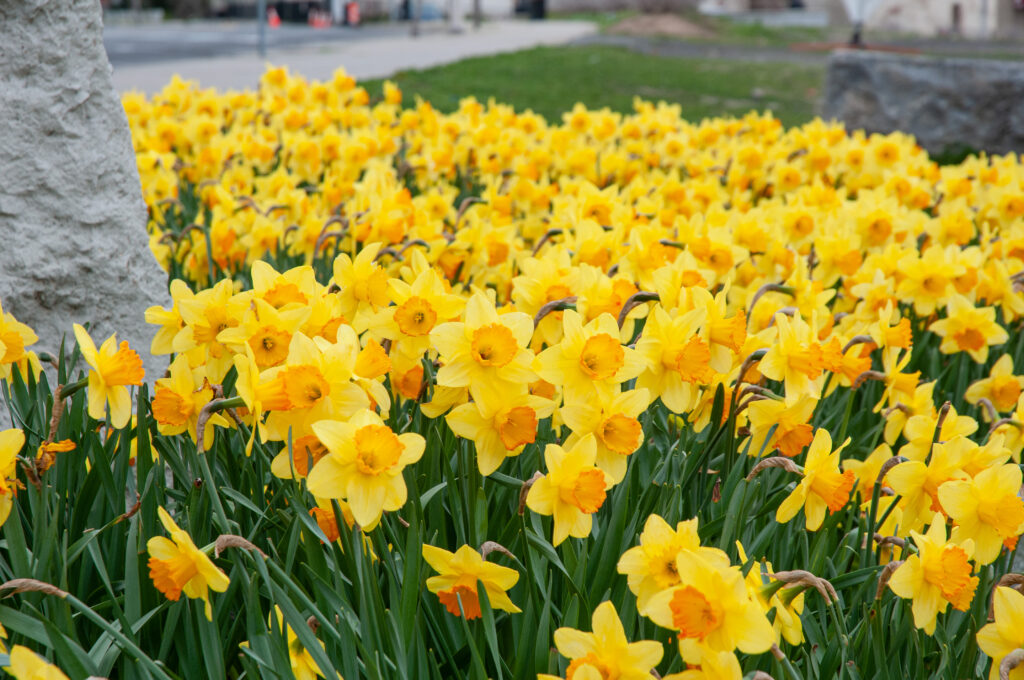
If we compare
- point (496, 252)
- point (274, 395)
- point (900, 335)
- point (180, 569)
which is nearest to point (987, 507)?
point (900, 335)

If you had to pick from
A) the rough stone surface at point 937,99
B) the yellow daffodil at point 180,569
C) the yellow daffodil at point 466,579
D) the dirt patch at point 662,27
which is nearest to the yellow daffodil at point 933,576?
the yellow daffodil at point 466,579

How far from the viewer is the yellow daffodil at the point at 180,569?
123 cm

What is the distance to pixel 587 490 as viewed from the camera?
1.32 m

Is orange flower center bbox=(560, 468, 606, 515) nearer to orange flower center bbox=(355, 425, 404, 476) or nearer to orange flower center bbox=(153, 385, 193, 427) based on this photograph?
orange flower center bbox=(355, 425, 404, 476)

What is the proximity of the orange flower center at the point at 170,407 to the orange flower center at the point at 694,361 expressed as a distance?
0.79 metres

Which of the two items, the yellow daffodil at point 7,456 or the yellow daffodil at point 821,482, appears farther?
the yellow daffodil at point 821,482

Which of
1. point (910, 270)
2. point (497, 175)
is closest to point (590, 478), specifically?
point (910, 270)

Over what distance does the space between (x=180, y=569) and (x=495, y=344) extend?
52 centimetres

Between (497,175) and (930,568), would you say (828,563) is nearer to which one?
(930,568)

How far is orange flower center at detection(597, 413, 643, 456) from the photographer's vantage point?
4.69 ft

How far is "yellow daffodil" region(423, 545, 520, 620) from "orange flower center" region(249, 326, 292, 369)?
0.38 m

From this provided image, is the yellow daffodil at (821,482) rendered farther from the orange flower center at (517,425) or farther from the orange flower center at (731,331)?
the orange flower center at (517,425)

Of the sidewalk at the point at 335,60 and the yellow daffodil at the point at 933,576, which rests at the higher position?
the sidewalk at the point at 335,60

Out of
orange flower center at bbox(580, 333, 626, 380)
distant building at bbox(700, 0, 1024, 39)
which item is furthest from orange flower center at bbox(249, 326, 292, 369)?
distant building at bbox(700, 0, 1024, 39)
